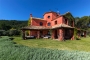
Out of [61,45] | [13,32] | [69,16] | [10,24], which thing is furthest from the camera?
[10,24]

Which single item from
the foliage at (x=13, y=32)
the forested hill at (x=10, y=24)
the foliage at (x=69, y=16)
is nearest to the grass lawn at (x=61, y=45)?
the foliage at (x=69, y=16)

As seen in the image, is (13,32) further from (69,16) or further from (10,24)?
(69,16)

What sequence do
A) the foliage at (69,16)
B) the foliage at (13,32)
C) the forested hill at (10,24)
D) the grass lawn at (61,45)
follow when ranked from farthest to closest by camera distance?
the forested hill at (10,24), the foliage at (13,32), the foliage at (69,16), the grass lawn at (61,45)

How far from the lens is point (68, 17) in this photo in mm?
21094

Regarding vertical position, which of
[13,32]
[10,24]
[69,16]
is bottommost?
[13,32]

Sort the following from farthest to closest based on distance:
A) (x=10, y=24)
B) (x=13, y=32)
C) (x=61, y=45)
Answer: (x=10, y=24)
(x=13, y=32)
(x=61, y=45)

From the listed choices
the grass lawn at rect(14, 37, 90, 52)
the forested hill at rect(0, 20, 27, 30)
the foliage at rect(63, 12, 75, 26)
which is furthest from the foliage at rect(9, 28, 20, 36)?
the foliage at rect(63, 12, 75, 26)

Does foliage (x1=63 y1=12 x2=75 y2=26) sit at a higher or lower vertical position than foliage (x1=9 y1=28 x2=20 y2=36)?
higher

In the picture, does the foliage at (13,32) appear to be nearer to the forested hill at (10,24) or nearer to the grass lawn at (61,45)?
the forested hill at (10,24)

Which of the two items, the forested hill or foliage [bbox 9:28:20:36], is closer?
foliage [bbox 9:28:20:36]

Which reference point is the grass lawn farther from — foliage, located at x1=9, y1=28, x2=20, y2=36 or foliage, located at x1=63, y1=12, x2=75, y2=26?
foliage, located at x1=9, y1=28, x2=20, y2=36

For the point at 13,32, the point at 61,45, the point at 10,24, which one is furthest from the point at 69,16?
the point at 10,24

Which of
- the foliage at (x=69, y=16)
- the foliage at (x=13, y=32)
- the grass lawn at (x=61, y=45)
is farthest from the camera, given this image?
the foliage at (x=13, y=32)

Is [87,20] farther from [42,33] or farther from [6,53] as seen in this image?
[6,53]
